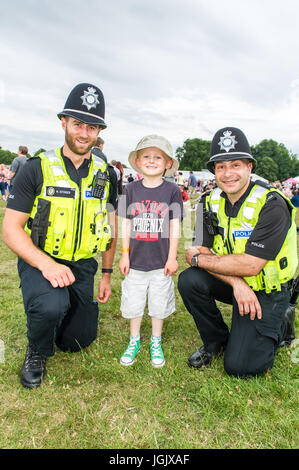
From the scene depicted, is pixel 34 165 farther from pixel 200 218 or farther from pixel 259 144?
pixel 259 144

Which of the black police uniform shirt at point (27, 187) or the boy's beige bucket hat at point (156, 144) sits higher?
the boy's beige bucket hat at point (156, 144)

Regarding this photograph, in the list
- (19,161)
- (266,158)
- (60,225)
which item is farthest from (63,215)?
(266,158)

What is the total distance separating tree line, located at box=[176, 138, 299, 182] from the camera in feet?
274

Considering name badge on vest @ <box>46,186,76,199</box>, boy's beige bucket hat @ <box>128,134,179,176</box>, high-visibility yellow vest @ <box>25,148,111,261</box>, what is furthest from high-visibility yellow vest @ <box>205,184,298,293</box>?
name badge on vest @ <box>46,186,76,199</box>

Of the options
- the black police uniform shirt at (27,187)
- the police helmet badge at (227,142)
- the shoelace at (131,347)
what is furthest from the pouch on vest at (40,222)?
the police helmet badge at (227,142)

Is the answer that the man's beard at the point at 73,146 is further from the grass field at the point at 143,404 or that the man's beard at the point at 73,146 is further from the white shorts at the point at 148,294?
the grass field at the point at 143,404

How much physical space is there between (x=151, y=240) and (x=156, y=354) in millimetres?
1139

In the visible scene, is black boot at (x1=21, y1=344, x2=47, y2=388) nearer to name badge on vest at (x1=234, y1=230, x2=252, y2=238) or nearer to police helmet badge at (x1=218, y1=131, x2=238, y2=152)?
name badge on vest at (x1=234, y1=230, x2=252, y2=238)

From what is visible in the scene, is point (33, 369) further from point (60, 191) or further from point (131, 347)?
point (60, 191)

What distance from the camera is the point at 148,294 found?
320 centimetres

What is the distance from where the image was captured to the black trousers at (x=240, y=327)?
2.91 meters
